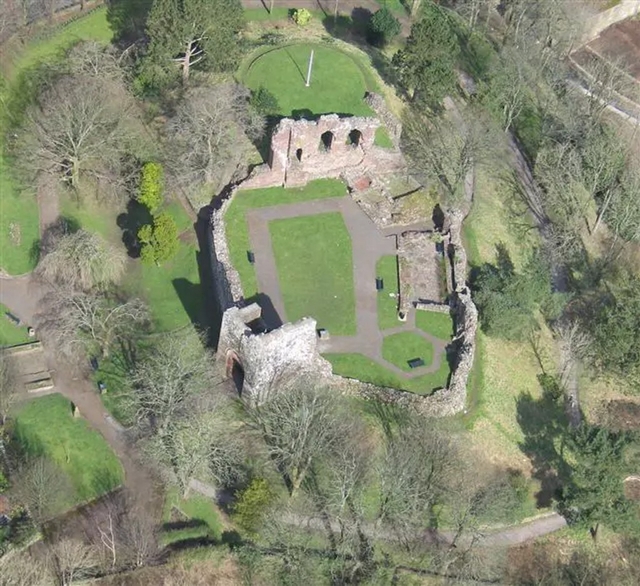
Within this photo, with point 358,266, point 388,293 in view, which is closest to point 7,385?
point 358,266

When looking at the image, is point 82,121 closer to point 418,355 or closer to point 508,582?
point 418,355

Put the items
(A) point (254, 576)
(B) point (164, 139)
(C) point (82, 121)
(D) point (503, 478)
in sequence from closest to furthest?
1. (A) point (254, 576)
2. (D) point (503, 478)
3. (C) point (82, 121)
4. (B) point (164, 139)

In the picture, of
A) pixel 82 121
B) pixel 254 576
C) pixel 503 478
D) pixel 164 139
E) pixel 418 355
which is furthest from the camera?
pixel 164 139

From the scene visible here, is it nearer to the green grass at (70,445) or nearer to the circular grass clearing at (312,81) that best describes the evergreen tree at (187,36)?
the circular grass clearing at (312,81)

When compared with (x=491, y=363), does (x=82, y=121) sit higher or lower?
higher

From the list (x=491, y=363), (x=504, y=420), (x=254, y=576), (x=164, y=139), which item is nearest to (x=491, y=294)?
(x=491, y=363)

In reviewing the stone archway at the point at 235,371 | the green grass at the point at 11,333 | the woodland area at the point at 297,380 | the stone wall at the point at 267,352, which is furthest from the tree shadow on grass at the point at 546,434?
the green grass at the point at 11,333

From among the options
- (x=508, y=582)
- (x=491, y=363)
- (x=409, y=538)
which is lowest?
(x=508, y=582)

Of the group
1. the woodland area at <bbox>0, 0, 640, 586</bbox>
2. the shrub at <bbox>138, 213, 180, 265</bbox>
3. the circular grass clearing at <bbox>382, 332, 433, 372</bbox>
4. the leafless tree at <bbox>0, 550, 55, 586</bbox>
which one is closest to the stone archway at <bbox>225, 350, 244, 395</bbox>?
the woodland area at <bbox>0, 0, 640, 586</bbox>
